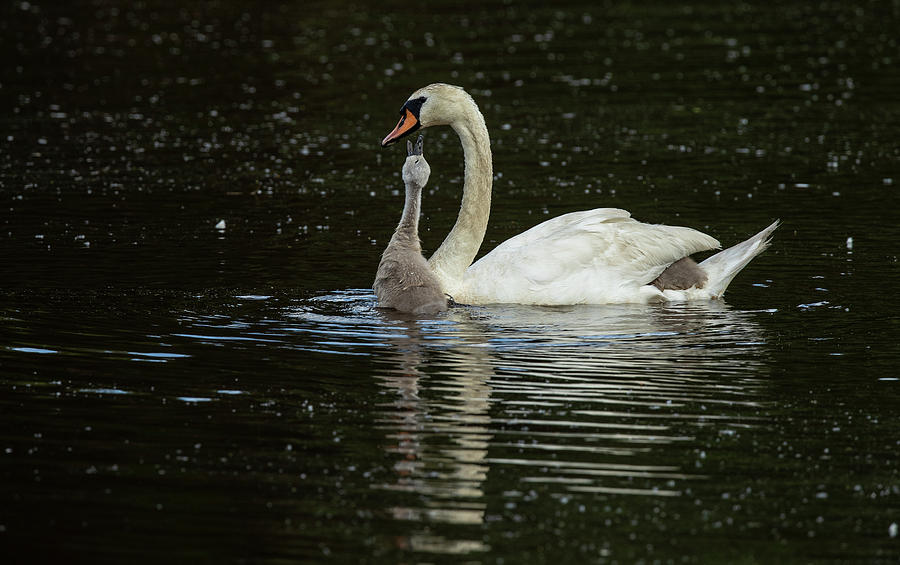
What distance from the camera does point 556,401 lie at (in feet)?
29.4

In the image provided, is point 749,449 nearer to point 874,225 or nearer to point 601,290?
point 601,290

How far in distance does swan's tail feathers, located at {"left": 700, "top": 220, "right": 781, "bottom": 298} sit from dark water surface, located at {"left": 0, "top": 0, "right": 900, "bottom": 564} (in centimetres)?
25

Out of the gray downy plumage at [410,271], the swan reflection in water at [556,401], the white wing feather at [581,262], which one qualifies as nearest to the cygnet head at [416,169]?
the gray downy plumage at [410,271]

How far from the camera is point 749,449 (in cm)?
804

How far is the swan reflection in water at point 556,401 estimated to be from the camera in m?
7.42

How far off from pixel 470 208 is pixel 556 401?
13.5 ft

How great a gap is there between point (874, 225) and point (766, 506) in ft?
28.2

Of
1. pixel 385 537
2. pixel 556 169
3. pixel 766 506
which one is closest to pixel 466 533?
pixel 385 537

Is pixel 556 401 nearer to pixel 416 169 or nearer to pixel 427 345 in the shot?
pixel 427 345

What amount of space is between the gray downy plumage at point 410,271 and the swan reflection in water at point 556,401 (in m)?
0.26

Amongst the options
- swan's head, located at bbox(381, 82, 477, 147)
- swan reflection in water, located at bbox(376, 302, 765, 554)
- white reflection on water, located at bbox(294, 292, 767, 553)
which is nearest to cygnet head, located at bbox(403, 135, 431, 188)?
swan's head, located at bbox(381, 82, 477, 147)

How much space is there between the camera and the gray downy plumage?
38.7ft

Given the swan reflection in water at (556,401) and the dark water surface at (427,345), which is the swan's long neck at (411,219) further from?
the swan reflection in water at (556,401)

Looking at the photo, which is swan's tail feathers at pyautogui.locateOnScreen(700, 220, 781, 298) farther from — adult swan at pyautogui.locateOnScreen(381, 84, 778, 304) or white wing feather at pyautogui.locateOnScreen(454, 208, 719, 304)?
white wing feather at pyautogui.locateOnScreen(454, 208, 719, 304)
